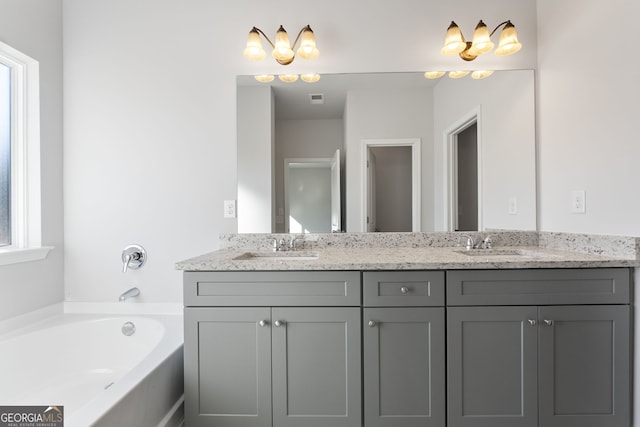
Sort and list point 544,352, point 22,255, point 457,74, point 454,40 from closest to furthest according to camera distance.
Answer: point 544,352 < point 22,255 < point 454,40 < point 457,74

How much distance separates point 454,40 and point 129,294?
251 centimetres

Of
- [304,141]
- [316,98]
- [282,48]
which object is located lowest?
[304,141]

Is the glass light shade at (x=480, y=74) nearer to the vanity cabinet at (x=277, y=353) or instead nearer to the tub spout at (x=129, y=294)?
the vanity cabinet at (x=277, y=353)

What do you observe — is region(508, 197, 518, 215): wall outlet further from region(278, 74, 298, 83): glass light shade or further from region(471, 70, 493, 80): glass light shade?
region(278, 74, 298, 83): glass light shade

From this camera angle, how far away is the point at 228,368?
1.40 metres

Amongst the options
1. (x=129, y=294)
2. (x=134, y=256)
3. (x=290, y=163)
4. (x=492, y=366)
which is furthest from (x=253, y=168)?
(x=492, y=366)

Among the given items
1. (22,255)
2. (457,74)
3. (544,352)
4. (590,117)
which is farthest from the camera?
(457,74)

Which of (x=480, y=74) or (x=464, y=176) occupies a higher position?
(x=480, y=74)

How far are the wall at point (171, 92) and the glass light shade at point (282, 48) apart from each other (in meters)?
0.12

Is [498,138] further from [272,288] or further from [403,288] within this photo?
[272,288]

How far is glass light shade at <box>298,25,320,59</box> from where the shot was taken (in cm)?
185

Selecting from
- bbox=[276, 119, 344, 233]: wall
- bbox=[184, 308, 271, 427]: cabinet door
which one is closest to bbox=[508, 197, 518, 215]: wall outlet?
bbox=[276, 119, 344, 233]: wall

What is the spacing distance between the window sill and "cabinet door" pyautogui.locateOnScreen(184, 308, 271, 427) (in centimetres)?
110

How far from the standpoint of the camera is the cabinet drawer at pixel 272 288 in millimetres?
1398
